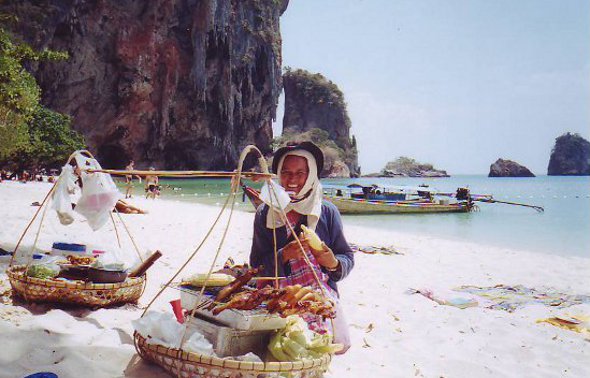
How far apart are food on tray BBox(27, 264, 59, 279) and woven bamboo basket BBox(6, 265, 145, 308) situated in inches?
2.6

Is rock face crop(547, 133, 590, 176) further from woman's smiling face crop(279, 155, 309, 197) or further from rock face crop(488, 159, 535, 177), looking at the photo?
woman's smiling face crop(279, 155, 309, 197)

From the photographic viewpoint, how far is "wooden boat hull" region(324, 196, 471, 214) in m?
20.8

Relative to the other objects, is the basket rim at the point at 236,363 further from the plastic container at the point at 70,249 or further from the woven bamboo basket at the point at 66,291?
the plastic container at the point at 70,249

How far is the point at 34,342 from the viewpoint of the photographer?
2.74 m

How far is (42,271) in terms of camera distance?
367 cm

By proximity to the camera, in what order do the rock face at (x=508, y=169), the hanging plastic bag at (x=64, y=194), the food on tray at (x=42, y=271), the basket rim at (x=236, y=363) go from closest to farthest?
the basket rim at (x=236, y=363) < the food on tray at (x=42, y=271) < the hanging plastic bag at (x=64, y=194) < the rock face at (x=508, y=169)

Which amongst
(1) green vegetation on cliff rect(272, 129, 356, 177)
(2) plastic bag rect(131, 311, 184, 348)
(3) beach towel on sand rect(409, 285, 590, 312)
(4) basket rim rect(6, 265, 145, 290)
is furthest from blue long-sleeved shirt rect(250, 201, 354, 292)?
(1) green vegetation on cliff rect(272, 129, 356, 177)

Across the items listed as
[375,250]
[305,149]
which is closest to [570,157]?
[375,250]

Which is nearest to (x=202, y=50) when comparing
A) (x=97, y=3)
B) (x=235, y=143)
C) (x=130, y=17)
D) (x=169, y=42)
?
(x=169, y=42)

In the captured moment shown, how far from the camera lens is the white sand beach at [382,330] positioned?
105 inches

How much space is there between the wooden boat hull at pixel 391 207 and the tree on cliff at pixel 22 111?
11969 millimetres

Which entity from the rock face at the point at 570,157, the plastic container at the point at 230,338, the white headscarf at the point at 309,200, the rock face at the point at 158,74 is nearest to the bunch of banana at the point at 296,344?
the plastic container at the point at 230,338

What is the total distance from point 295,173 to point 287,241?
50 cm

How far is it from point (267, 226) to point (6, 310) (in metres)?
2.03
